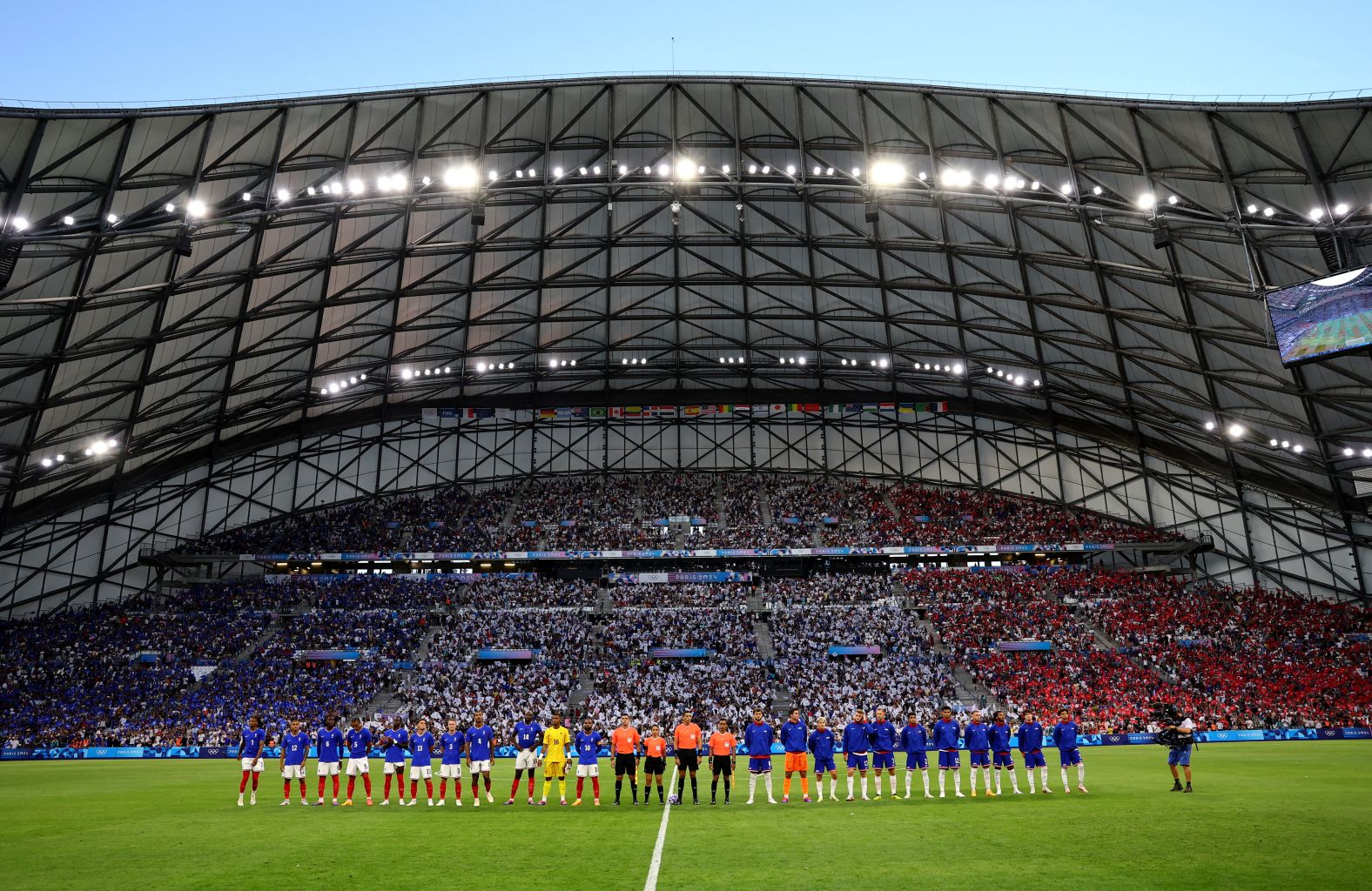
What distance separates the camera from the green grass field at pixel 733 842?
10711 mm

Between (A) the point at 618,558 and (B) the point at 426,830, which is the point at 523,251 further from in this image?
(B) the point at 426,830

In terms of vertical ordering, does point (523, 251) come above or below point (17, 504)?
above

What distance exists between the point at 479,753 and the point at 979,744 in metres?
10.6

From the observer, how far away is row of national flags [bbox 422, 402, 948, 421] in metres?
67.6

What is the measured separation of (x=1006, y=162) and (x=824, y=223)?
10017 mm

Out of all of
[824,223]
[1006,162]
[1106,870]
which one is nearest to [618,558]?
[824,223]

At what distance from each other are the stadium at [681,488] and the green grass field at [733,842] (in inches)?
6.3

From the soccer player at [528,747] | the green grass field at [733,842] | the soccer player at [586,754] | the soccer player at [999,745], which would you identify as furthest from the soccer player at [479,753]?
the soccer player at [999,745]

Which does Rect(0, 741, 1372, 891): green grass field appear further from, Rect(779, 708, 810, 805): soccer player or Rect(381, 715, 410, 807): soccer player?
Rect(381, 715, 410, 807): soccer player

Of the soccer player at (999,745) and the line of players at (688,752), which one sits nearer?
the line of players at (688,752)

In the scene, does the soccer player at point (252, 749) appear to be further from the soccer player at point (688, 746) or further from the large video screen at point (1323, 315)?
the large video screen at point (1323, 315)

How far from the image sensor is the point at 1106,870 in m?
10.7

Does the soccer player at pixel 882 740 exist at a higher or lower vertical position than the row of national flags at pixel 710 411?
lower

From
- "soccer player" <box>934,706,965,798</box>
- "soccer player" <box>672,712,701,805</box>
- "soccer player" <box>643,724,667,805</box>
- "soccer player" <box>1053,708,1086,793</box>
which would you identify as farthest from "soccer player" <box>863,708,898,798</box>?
"soccer player" <box>643,724,667,805</box>
